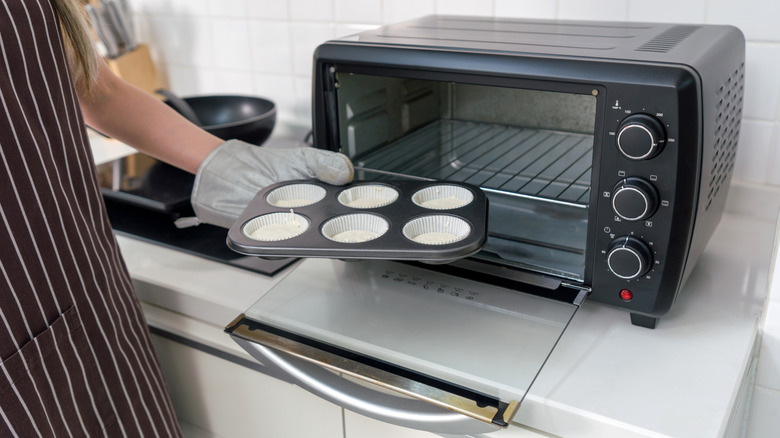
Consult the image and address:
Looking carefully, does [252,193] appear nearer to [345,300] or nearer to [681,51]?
[345,300]

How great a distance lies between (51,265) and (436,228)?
0.41 m

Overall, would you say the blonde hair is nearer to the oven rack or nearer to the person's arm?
the person's arm

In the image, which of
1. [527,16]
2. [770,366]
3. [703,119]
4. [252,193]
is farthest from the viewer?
[527,16]

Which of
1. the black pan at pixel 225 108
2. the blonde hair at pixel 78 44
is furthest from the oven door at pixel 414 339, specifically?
the black pan at pixel 225 108

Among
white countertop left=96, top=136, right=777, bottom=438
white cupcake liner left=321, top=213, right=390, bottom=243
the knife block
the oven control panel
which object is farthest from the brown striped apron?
the knife block

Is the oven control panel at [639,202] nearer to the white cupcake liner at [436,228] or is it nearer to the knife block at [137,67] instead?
the white cupcake liner at [436,228]

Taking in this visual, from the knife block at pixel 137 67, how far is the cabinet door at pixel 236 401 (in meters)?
0.74

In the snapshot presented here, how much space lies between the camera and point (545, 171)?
3.05ft

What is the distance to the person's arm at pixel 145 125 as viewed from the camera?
895mm

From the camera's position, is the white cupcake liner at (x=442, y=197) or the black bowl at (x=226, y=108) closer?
the white cupcake liner at (x=442, y=197)

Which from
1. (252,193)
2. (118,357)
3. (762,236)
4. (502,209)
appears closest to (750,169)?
(762,236)

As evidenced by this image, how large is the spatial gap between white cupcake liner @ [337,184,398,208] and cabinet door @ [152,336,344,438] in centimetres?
26

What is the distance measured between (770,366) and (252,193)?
0.67m

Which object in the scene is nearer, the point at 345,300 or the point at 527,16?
the point at 345,300
